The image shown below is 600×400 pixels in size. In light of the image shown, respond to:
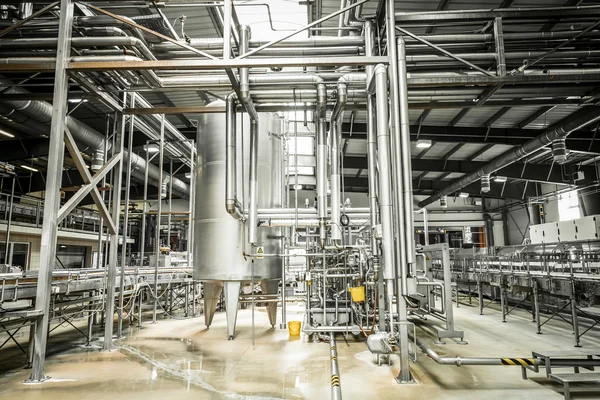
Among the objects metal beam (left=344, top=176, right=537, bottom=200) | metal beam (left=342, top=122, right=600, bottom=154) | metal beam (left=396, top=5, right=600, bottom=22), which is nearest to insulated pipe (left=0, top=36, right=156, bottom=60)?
metal beam (left=396, top=5, right=600, bottom=22)

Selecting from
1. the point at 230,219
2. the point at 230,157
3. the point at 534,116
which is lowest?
the point at 230,219

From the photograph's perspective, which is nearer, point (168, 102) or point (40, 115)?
point (40, 115)

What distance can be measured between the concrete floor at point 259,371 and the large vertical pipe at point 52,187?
1.97ft

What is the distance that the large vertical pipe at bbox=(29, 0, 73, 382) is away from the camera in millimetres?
4696

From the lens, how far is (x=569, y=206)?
53.5 ft

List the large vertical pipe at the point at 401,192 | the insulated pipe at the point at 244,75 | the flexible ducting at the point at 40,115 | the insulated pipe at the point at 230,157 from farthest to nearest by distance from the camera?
the flexible ducting at the point at 40,115 → the insulated pipe at the point at 230,157 → the insulated pipe at the point at 244,75 → the large vertical pipe at the point at 401,192

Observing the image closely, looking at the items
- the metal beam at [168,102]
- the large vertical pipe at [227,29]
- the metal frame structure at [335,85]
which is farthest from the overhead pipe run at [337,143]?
the metal beam at [168,102]

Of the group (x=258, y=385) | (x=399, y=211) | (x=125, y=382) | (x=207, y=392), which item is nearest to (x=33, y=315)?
(x=125, y=382)

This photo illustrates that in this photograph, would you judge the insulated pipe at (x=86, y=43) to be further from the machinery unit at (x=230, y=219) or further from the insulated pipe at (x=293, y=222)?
the insulated pipe at (x=293, y=222)

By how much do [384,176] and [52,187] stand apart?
4.46 meters

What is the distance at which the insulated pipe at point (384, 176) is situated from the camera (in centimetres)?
468

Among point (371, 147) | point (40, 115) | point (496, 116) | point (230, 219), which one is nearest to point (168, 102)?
point (40, 115)

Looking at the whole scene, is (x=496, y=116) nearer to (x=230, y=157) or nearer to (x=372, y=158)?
(x=372, y=158)

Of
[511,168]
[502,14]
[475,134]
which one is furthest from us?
[511,168]
